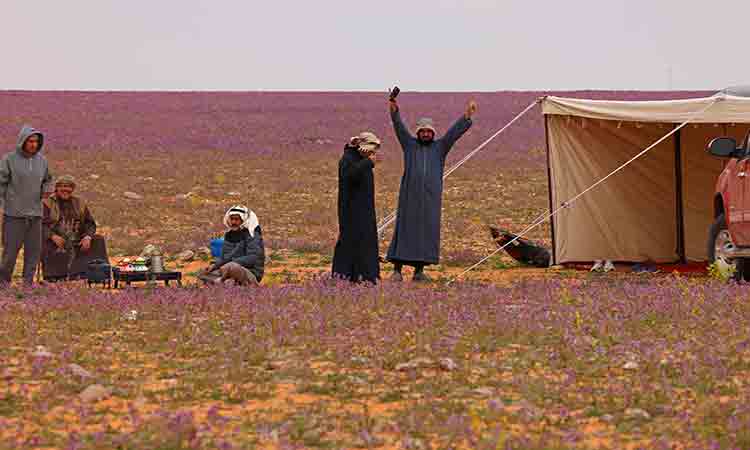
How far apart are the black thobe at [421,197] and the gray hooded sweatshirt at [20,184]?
3487 millimetres

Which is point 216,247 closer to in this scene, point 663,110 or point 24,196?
point 24,196

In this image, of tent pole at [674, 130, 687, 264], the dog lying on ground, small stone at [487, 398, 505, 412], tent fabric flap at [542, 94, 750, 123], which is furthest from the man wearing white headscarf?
small stone at [487, 398, 505, 412]

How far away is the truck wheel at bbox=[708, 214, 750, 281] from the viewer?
1369 cm

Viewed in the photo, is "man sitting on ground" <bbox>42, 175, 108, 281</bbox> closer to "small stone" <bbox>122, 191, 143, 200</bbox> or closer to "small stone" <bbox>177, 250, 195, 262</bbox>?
"small stone" <bbox>177, 250, 195, 262</bbox>

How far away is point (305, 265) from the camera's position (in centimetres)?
1786

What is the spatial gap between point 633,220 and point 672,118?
2289mm

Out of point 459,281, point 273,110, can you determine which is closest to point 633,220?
point 459,281

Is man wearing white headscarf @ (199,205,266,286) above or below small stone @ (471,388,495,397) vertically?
above

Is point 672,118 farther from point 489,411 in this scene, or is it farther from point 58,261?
point 489,411

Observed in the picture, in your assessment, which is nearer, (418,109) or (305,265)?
(305,265)

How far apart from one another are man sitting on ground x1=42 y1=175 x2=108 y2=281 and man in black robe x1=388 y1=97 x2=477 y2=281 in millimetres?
2985

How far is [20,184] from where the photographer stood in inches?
506

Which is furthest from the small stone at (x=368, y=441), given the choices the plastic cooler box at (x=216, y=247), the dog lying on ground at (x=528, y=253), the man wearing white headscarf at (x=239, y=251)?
the dog lying on ground at (x=528, y=253)

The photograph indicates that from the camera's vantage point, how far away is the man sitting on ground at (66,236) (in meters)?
13.6
